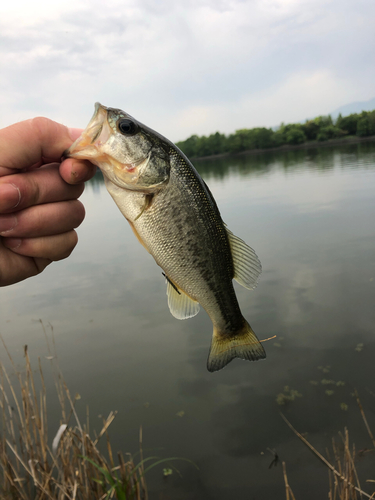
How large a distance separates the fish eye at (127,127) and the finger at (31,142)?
0.38m

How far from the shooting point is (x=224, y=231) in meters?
2.50

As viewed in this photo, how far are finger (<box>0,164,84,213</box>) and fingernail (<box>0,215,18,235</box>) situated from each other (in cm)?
6

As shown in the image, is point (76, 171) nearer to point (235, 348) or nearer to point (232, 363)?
point (235, 348)

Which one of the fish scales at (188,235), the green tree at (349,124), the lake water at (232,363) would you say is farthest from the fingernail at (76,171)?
the green tree at (349,124)

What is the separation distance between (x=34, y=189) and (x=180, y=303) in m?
1.42

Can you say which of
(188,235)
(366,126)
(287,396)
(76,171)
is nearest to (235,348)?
(188,235)

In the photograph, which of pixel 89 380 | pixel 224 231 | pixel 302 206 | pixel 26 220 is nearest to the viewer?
pixel 26 220

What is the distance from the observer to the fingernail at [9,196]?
209 cm

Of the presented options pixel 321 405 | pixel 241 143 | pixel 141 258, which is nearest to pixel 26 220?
pixel 321 405

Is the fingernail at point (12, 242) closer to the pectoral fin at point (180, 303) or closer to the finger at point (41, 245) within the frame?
the finger at point (41, 245)

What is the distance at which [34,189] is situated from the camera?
7.38ft

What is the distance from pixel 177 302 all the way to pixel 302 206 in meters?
20.1

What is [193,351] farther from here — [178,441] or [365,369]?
[365,369]

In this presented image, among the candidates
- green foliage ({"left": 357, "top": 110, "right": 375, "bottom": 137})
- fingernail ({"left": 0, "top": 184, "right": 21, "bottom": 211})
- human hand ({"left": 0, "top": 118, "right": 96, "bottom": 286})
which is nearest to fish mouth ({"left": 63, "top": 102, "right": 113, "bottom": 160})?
human hand ({"left": 0, "top": 118, "right": 96, "bottom": 286})
